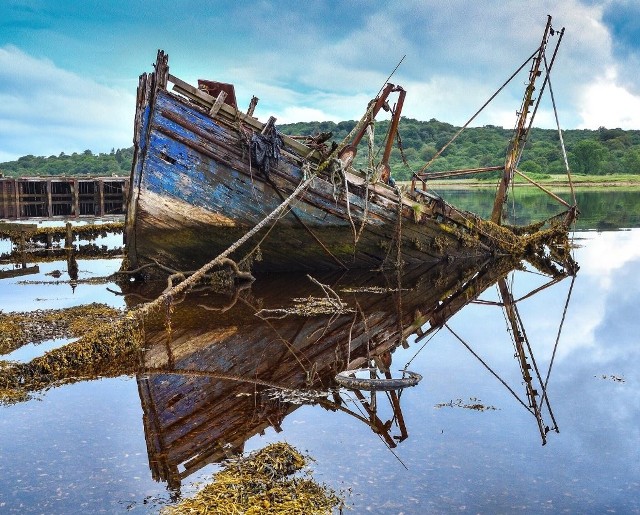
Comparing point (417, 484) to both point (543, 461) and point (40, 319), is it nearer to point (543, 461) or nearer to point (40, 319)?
point (543, 461)

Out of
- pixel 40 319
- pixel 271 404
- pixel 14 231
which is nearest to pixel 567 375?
pixel 271 404

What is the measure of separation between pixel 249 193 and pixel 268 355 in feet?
22.0

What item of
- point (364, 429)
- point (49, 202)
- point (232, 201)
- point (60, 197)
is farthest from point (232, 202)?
point (60, 197)

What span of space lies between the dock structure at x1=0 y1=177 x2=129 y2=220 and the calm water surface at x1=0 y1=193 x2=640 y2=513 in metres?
22.4

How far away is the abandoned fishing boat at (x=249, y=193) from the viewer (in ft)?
50.4

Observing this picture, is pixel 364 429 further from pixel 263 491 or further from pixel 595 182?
pixel 595 182

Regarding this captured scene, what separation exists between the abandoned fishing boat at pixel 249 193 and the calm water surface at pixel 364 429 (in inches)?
166

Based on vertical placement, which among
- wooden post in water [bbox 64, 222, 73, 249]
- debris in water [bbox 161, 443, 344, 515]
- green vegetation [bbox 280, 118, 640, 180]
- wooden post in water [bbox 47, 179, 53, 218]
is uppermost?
green vegetation [bbox 280, 118, 640, 180]

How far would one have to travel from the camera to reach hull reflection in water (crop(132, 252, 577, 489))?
24.0 ft

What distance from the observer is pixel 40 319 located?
40.3 ft

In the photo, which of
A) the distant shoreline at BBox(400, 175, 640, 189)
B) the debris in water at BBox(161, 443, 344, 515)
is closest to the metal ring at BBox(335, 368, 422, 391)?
the debris in water at BBox(161, 443, 344, 515)

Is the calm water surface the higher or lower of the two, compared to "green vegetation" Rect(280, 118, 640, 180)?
lower

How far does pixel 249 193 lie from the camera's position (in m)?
16.1

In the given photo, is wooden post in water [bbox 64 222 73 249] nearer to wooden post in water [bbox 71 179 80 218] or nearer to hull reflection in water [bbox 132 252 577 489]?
hull reflection in water [bbox 132 252 577 489]
